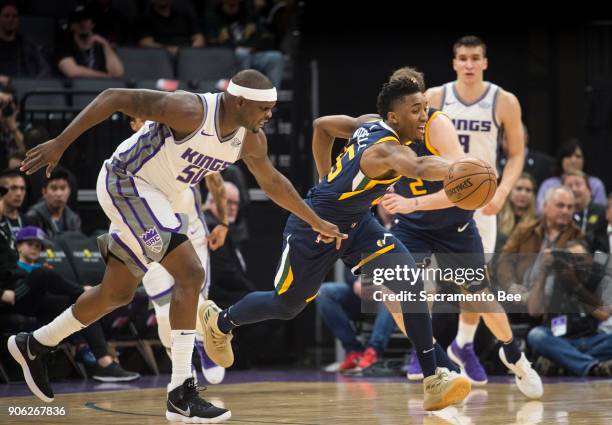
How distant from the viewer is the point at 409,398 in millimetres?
7008

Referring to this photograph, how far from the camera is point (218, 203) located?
8.14 m

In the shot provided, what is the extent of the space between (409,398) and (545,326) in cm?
229

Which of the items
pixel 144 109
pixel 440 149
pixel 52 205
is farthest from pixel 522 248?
pixel 144 109

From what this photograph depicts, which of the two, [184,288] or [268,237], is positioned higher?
[184,288]

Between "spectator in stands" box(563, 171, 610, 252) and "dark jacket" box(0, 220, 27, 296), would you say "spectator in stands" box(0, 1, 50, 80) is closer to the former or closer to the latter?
"dark jacket" box(0, 220, 27, 296)

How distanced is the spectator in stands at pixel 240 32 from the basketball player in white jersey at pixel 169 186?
18.0 feet

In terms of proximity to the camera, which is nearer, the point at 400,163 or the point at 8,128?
the point at 400,163

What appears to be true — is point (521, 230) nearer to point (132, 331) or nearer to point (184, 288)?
point (132, 331)

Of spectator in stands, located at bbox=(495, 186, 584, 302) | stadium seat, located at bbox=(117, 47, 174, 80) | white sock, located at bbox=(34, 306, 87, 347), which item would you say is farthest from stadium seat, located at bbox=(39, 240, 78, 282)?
spectator in stands, located at bbox=(495, 186, 584, 302)

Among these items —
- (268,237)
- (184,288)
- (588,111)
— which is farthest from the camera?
(588,111)

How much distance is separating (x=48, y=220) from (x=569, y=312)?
4.33 metres

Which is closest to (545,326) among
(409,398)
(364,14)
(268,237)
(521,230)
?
(521,230)

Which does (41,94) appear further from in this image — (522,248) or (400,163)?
(400,163)

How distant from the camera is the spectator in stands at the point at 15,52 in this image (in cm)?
1067
